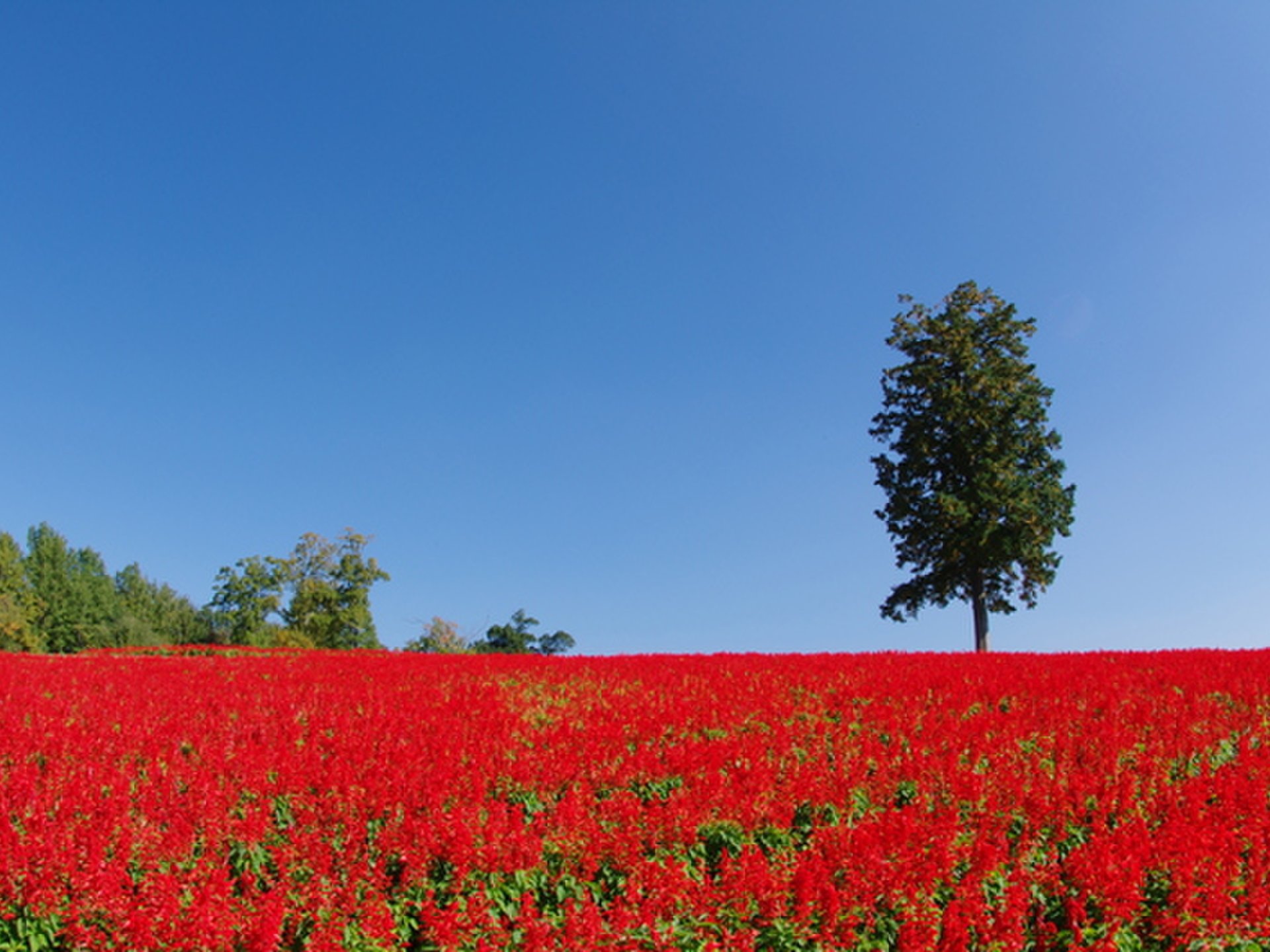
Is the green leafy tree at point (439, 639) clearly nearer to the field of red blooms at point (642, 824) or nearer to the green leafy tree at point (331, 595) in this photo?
the green leafy tree at point (331, 595)

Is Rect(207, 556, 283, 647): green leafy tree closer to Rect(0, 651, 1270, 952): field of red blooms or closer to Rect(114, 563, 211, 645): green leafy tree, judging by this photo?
Rect(114, 563, 211, 645): green leafy tree

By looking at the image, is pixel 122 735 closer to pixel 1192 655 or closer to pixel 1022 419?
pixel 1192 655

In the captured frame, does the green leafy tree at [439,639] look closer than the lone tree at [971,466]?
No

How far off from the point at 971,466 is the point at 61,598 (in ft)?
227

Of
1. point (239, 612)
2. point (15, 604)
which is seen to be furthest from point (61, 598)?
point (239, 612)

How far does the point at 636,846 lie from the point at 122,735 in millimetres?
7449

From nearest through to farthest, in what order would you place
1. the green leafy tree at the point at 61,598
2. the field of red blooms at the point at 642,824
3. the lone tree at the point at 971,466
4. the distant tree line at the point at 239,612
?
the field of red blooms at the point at 642,824 < the lone tree at the point at 971,466 < the distant tree line at the point at 239,612 < the green leafy tree at the point at 61,598

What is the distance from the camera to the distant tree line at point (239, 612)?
174 feet

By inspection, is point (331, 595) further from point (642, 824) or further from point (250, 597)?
point (642, 824)

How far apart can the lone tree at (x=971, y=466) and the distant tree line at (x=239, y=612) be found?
2054cm

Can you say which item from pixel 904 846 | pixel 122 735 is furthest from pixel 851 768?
pixel 122 735

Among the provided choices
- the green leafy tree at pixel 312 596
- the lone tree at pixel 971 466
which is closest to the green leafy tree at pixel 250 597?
the green leafy tree at pixel 312 596

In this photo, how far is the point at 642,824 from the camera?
685 cm

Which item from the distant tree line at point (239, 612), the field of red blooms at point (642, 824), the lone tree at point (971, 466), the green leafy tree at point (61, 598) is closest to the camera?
the field of red blooms at point (642, 824)
